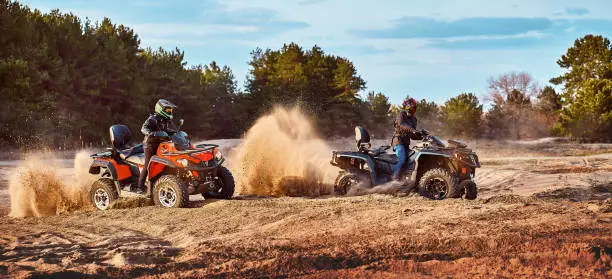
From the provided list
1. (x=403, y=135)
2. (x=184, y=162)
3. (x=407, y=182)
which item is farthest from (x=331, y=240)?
(x=403, y=135)

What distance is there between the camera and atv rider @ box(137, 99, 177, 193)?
1166 centimetres

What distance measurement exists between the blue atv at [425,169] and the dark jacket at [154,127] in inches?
137

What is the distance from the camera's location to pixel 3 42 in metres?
35.3

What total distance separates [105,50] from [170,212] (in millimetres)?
33985

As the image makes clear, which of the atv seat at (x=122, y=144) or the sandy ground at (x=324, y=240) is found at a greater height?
the atv seat at (x=122, y=144)

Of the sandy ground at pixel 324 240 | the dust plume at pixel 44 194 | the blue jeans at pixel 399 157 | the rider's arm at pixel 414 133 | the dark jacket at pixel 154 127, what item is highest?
the dark jacket at pixel 154 127

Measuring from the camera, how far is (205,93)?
173 ft

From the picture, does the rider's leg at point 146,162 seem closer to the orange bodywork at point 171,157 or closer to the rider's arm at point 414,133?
the orange bodywork at point 171,157

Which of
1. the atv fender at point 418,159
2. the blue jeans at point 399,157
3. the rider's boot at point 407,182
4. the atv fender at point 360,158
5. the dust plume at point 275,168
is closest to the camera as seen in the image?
the atv fender at point 418,159

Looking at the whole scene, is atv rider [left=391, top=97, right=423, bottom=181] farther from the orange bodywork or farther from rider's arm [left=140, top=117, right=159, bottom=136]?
rider's arm [left=140, top=117, right=159, bottom=136]

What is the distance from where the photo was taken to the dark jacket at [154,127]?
38.2 feet

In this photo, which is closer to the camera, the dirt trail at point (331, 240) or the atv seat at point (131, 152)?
the dirt trail at point (331, 240)

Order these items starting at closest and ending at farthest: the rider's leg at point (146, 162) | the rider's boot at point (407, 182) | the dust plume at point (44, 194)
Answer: the rider's leg at point (146, 162) → the rider's boot at point (407, 182) → the dust plume at point (44, 194)

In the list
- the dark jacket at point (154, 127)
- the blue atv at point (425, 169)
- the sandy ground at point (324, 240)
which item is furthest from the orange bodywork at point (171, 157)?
the blue atv at point (425, 169)
